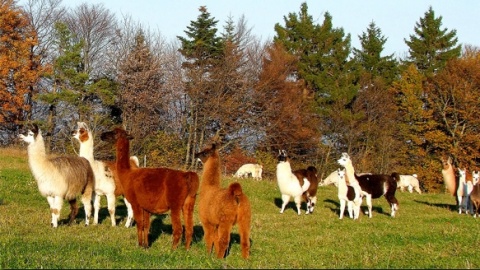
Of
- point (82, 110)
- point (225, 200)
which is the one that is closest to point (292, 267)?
point (225, 200)

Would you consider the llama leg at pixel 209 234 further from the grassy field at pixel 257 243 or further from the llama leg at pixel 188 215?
the llama leg at pixel 188 215

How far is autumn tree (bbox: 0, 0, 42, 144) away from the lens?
40188 millimetres

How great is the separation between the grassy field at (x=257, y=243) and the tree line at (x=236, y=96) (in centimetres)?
2401

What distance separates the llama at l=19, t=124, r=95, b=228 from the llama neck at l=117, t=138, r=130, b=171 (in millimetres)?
2841

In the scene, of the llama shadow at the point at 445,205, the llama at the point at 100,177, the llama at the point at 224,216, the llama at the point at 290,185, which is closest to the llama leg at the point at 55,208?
the llama at the point at 100,177

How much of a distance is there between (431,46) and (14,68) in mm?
36824

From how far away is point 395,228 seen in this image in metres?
13.6

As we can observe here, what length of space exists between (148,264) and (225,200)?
5.34ft

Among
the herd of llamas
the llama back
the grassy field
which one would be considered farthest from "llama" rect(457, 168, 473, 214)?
the llama back

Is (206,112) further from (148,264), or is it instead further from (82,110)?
(148,264)

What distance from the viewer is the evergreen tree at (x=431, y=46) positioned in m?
51.2

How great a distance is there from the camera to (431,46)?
171ft

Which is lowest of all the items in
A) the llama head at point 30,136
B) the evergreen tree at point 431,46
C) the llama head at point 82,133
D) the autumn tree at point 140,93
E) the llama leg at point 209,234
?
the llama leg at point 209,234

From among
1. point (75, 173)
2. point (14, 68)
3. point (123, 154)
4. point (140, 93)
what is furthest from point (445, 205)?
point (14, 68)
